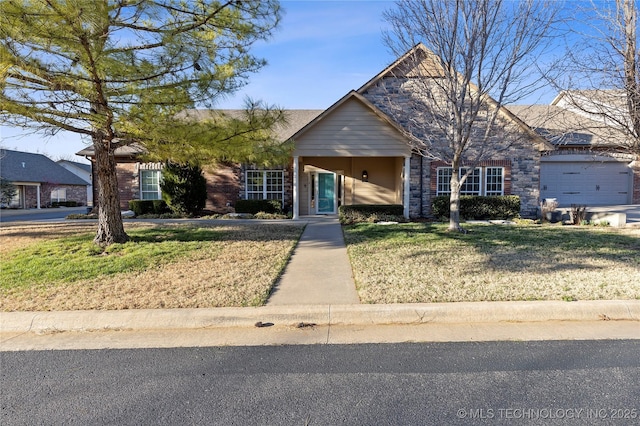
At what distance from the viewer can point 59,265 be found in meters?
Result: 7.15

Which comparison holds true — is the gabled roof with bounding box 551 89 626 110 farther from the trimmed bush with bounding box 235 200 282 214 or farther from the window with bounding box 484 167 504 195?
the trimmed bush with bounding box 235 200 282 214

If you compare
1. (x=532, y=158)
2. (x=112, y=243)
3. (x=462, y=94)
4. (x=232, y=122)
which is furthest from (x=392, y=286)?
(x=532, y=158)

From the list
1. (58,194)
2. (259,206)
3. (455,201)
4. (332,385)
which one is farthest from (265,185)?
(58,194)

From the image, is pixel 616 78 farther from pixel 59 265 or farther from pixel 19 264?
pixel 19 264

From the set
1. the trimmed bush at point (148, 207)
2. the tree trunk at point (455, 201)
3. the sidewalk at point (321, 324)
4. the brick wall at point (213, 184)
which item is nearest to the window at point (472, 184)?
the tree trunk at point (455, 201)

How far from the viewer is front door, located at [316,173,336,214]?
16.9 metres

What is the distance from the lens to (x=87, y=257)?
776cm

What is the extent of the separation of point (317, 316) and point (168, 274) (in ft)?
10.6

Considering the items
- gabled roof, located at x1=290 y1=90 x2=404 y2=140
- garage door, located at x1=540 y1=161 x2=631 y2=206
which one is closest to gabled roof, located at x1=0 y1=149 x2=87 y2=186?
gabled roof, located at x1=290 y1=90 x2=404 y2=140

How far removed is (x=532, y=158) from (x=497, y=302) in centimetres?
1272

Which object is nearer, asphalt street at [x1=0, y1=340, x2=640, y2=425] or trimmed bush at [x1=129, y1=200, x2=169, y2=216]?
asphalt street at [x1=0, y1=340, x2=640, y2=425]

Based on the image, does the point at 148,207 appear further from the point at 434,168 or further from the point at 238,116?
the point at 434,168

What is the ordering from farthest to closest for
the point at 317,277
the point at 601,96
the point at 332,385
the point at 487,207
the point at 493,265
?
the point at 487,207 → the point at 601,96 → the point at 493,265 → the point at 317,277 → the point at 332,385

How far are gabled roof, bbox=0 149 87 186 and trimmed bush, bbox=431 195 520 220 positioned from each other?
105 ft
